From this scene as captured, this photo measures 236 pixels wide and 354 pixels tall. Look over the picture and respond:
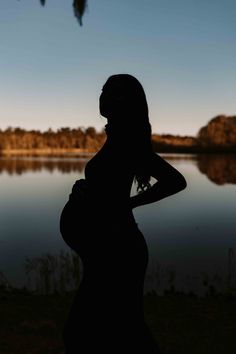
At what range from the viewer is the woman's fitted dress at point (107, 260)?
320 cm

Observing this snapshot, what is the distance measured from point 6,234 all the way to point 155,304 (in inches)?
671

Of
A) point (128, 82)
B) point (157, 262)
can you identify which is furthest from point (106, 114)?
point (157, 262)

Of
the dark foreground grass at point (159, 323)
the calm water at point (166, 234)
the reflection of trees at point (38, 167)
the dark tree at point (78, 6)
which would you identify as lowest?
the reflection of trees at point (38, 167)

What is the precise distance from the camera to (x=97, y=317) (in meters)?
3.35

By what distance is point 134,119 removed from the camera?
3.26 metres

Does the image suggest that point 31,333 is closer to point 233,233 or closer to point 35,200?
point 233,233

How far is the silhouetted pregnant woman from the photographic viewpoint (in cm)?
319

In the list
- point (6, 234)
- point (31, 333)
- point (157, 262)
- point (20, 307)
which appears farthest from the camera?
point (6, 234)

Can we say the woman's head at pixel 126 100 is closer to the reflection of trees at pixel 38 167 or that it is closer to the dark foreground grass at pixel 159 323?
the dark foreground grass at pixel 159 323

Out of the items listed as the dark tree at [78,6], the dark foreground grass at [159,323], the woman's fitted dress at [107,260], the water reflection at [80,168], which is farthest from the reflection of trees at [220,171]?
the woman's fitted dress at [107,260]

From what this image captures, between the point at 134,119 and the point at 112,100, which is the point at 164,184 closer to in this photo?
the point at 134,119

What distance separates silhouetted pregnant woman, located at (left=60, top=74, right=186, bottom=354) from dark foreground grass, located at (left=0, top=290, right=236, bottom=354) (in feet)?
15.9

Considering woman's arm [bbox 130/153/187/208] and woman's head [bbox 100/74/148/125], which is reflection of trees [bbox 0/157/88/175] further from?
woman's arm [bbox 130/153/187/208]

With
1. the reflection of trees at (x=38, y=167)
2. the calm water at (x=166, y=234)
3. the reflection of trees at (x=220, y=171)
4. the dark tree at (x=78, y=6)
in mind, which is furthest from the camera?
the reflection of trees at (x=38, y=167)
